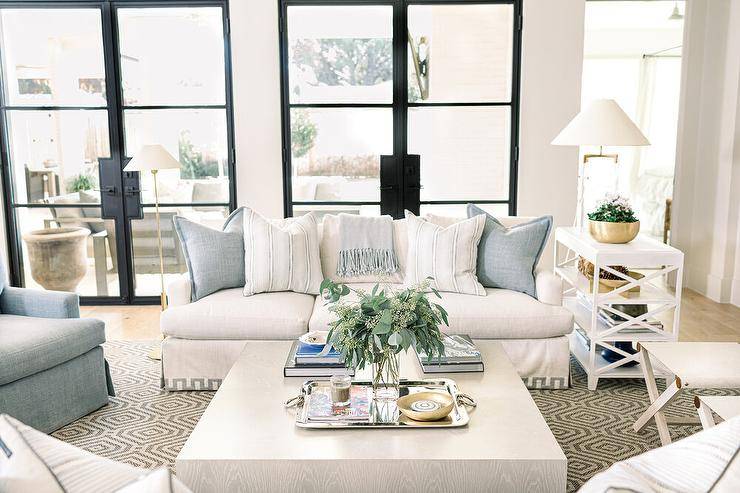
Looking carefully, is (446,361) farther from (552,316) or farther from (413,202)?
(413,202)

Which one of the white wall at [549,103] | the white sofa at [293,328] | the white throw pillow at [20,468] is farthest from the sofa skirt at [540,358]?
the white throw pillow at [20,468]

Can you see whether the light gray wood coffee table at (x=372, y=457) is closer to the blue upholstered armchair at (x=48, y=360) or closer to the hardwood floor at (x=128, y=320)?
the blue upholstered armchair at (x=48, y=360)

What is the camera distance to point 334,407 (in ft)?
8.32

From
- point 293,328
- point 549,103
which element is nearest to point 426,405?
point 293,328

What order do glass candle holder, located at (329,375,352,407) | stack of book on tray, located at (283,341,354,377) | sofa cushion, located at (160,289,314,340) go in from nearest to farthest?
glass candle holder, located at (329,375,352,407) → stack of book on tray, located at (283,341,354,377) → sofa cushion, located at (160,289,314,340)

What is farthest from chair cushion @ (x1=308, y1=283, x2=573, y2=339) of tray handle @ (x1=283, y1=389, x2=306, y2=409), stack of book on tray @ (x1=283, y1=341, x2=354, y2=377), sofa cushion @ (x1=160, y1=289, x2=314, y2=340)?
tray handle @ (x1=283, y1=389, x2=306, y2=409)

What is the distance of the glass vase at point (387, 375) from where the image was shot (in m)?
2.50

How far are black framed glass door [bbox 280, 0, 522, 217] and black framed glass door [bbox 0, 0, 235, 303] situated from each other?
0.61 metres

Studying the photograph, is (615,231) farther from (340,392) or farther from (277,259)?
(340,392)

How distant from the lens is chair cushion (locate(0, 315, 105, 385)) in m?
3.06

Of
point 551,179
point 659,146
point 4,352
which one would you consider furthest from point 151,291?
point 659,146

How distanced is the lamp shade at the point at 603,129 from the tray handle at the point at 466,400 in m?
1.89

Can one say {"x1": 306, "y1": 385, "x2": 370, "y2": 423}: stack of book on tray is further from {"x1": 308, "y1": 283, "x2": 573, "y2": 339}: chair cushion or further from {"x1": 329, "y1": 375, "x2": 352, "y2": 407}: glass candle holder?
{"x1": 308, "y1": 283, "x2": 573, "y2": 339}: chair cushion

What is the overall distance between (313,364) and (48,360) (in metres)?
1.29
